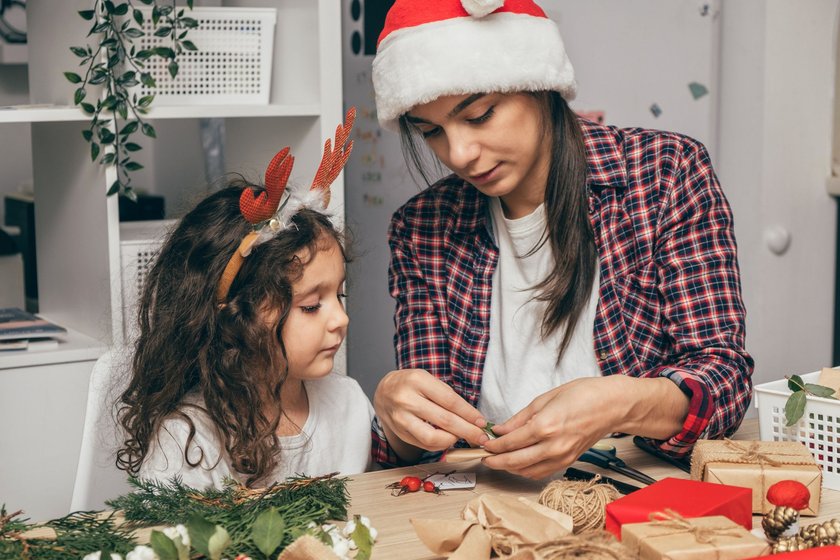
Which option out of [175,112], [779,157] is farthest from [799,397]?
[779,157]

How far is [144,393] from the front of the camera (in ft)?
4.31

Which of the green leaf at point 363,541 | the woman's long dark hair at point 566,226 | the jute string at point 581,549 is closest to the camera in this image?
the jute string at point 581,549

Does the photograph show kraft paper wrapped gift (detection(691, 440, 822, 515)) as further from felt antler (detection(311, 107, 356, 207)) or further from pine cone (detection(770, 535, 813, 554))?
felt antler (detection(311, 107, 356, 207))

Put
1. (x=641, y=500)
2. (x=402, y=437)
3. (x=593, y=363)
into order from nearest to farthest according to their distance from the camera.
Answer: (x=641, y=500) < (x=402, y=437) < (x=593, y=363)

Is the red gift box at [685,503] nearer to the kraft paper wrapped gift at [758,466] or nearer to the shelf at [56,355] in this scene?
the kraft paper wrapped gift at [758,466]

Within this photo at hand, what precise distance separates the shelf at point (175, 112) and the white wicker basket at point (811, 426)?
1.01 metres

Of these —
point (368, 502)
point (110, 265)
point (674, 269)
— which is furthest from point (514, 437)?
point (110, 265)

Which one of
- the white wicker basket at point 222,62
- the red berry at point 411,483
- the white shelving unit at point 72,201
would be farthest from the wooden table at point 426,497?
the white wicker basket at point 222,62

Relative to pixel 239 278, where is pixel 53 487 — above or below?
below

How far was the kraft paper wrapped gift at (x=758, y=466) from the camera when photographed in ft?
3.53

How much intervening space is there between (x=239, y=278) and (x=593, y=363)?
0.55 meters

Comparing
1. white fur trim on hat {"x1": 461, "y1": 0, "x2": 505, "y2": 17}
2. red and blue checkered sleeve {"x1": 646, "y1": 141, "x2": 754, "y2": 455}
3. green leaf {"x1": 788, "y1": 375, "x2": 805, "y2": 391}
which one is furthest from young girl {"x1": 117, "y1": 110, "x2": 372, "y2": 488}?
green leaf {"x1": 788, "y1": 375, "x2": 805, "y2": 391}

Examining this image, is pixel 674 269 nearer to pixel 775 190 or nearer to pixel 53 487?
pixel 53 487

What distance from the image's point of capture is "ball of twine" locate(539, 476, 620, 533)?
1.02m
